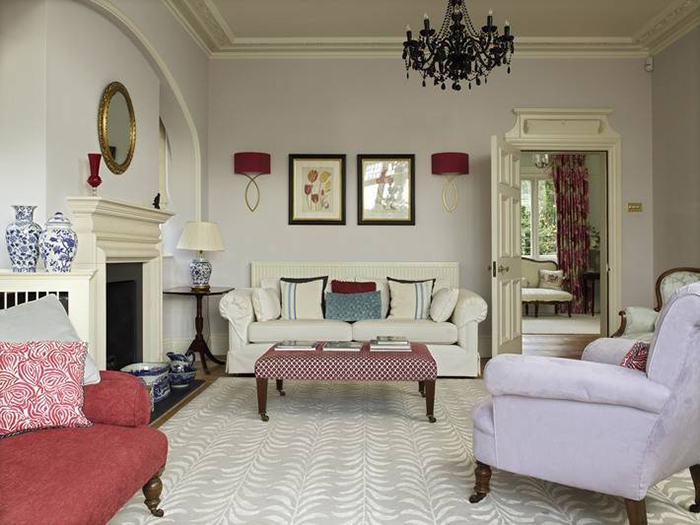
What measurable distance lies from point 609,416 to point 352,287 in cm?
347

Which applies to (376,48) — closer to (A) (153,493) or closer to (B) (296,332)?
(B) (296,332)

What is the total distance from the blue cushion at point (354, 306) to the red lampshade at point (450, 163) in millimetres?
1460

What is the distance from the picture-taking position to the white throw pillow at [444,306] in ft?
16.4

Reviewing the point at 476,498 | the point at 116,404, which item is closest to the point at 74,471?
the point at 116,404

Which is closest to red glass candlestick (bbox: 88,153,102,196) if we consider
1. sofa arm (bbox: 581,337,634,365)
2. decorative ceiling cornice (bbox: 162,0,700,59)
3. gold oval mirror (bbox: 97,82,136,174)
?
gold oval mirror (bbox: 97,82,136,174)

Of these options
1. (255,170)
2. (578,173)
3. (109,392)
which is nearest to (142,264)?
(255,170)

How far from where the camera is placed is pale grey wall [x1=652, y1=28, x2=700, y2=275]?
16.9 feet

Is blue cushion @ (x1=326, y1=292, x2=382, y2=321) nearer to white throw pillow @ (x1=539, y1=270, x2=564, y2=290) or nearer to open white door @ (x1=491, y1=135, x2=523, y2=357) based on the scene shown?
open white door @ (x1=491, y1=135, x2=523, y2=357)

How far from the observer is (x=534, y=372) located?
2.14 meters

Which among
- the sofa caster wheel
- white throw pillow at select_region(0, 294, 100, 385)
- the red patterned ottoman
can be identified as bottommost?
the sofa caster wheel

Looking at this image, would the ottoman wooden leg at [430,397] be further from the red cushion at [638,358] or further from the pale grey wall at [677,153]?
the pale grey wall at [677,153]

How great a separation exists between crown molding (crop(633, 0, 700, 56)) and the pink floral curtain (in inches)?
167

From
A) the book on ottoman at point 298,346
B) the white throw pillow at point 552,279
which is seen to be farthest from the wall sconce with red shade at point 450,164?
the white throw pillow at point 552,279

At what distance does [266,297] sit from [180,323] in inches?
47.4
